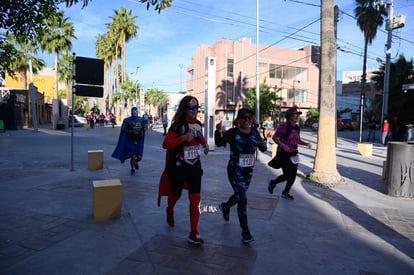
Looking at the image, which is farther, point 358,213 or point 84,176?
point 84,176

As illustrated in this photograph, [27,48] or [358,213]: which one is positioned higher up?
[27,48]

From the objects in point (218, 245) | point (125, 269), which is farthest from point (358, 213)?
point (125, 269)


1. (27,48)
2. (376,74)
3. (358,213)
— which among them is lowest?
(358,213)

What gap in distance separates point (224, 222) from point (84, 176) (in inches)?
176

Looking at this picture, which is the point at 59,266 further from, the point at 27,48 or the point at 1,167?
the point at 27,48

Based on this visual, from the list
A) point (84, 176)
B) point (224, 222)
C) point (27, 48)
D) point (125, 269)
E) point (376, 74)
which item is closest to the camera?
point (125, 269)

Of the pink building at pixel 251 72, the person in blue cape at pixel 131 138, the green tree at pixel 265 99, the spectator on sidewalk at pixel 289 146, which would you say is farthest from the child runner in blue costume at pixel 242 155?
the pink building at pixel 251 72

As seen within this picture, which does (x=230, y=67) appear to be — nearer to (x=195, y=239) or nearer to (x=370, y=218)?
(x=370, y=218)

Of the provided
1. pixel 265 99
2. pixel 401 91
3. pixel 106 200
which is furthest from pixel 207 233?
pixel 265 99

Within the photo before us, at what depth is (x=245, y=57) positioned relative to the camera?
143ft

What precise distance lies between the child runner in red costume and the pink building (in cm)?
3915

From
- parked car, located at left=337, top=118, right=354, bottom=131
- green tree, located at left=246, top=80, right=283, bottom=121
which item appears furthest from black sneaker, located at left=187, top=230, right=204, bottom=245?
parked car, located at left=337, top=118, right=354, bottom=131

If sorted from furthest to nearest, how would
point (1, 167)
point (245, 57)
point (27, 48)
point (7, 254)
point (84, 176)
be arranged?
point (245, 57) < point (27, 48) < point (1, 167) < point (84, 176) < point (7, 254)

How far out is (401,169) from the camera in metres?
6.27
